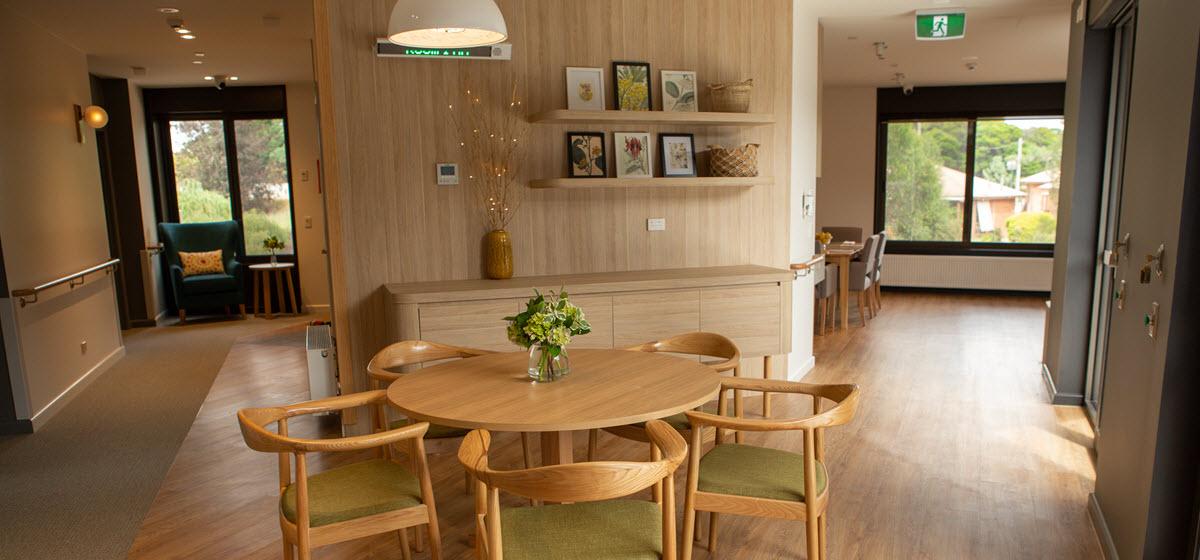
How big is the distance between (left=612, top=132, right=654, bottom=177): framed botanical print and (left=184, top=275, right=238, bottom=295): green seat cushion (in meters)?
5.94

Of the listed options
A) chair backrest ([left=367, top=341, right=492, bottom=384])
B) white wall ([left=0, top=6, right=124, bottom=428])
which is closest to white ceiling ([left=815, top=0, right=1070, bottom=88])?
chair backrest ([left=367, top=341, right=492, bottom=384])

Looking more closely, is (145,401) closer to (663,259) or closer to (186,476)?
(186,476)

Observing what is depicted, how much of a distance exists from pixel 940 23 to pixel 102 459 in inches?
235

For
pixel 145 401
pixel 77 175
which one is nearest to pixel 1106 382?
pixel 145 401

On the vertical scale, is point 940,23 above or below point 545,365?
above

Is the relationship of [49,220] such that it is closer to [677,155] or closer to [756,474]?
[677,155]

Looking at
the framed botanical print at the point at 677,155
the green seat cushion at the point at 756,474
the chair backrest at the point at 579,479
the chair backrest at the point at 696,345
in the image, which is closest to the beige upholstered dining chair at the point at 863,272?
the framed botanical print at the point at 677,155

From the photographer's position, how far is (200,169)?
365 inches

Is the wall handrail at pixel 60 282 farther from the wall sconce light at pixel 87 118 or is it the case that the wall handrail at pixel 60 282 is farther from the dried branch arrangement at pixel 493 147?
the dried branch arrangement at pixel 493 147

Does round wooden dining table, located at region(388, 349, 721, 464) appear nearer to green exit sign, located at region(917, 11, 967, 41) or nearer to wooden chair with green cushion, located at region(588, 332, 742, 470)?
wooden chair with green cushion, located at region(588, 332, 742, 470)

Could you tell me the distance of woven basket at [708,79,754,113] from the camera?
4742mm

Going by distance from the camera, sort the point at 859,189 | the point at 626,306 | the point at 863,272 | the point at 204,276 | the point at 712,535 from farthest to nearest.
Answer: the point at 859,189
the point at 204,276
the point at 863,272
the point at 626,306
the point at 712,535

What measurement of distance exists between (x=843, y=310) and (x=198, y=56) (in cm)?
651

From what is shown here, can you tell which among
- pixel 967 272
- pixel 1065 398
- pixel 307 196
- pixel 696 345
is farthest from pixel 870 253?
pixel 307 196
